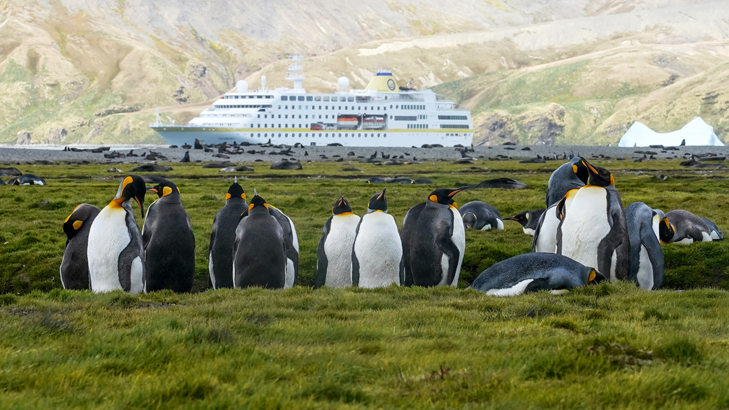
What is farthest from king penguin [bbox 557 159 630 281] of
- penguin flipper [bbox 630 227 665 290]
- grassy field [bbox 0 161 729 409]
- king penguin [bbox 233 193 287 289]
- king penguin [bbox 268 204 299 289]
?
king penguin [bbox 233 193 287 289]

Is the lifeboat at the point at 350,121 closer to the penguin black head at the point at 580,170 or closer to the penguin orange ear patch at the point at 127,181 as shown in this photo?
the penguin black head at the point at 580,170

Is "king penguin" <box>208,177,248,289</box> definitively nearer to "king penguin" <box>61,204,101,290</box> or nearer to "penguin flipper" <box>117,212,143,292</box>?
"penguin flipper" <box>117,212,143,292</box>

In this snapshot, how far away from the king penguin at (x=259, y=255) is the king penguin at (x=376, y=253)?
135 centimetres

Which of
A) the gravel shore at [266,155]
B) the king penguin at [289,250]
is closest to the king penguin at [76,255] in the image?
the king penguin at [289,250]

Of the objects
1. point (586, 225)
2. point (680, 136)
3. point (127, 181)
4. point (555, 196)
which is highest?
point (680, 136)

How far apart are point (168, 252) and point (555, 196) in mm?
7669

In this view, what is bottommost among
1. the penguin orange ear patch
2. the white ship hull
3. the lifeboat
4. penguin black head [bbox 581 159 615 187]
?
the penguin orange ear patch

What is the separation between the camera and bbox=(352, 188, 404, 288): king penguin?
11.2 m

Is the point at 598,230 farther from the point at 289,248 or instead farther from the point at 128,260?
the point at 128,260

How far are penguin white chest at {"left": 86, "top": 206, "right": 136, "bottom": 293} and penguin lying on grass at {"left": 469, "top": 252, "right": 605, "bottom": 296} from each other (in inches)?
200

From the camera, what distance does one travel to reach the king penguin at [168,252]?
34.9 ft

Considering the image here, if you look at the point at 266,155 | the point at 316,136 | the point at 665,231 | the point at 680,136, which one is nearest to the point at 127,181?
Answer: the point at 665,231

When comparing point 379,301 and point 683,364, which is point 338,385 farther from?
point 379,301

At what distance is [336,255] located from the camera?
12.0 m
